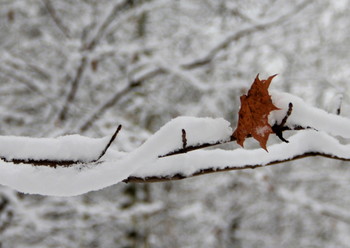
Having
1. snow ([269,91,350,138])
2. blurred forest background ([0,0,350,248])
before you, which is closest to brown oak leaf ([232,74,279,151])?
snow ([269,91,350,138])

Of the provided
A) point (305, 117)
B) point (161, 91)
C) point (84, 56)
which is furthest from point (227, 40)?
point (305, 117)

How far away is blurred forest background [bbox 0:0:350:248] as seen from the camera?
309 cm

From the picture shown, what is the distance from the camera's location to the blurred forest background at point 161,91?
3.09 metres

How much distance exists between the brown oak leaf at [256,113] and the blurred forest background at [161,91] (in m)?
2.10

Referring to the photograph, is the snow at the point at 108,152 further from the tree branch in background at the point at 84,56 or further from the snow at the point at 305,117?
the tree branch in background at the point at 84,56

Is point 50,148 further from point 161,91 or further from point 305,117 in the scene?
point 161,91

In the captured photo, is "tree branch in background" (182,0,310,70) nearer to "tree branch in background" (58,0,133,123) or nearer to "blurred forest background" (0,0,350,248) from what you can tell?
"blurred forest background" (0,0,350,248)

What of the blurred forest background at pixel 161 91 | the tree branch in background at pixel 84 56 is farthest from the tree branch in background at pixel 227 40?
the tree branch in background at pixel 84 56

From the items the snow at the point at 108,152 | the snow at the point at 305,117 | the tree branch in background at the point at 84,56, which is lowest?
the snow at the point at 108,152

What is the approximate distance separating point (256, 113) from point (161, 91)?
4.04 m

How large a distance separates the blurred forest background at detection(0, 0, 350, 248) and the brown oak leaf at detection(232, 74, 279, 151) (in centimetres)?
210

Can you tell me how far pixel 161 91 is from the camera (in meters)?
4.59

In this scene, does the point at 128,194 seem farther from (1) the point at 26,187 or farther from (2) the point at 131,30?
(1) the point at 26,187

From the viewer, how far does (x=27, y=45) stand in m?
3.65
